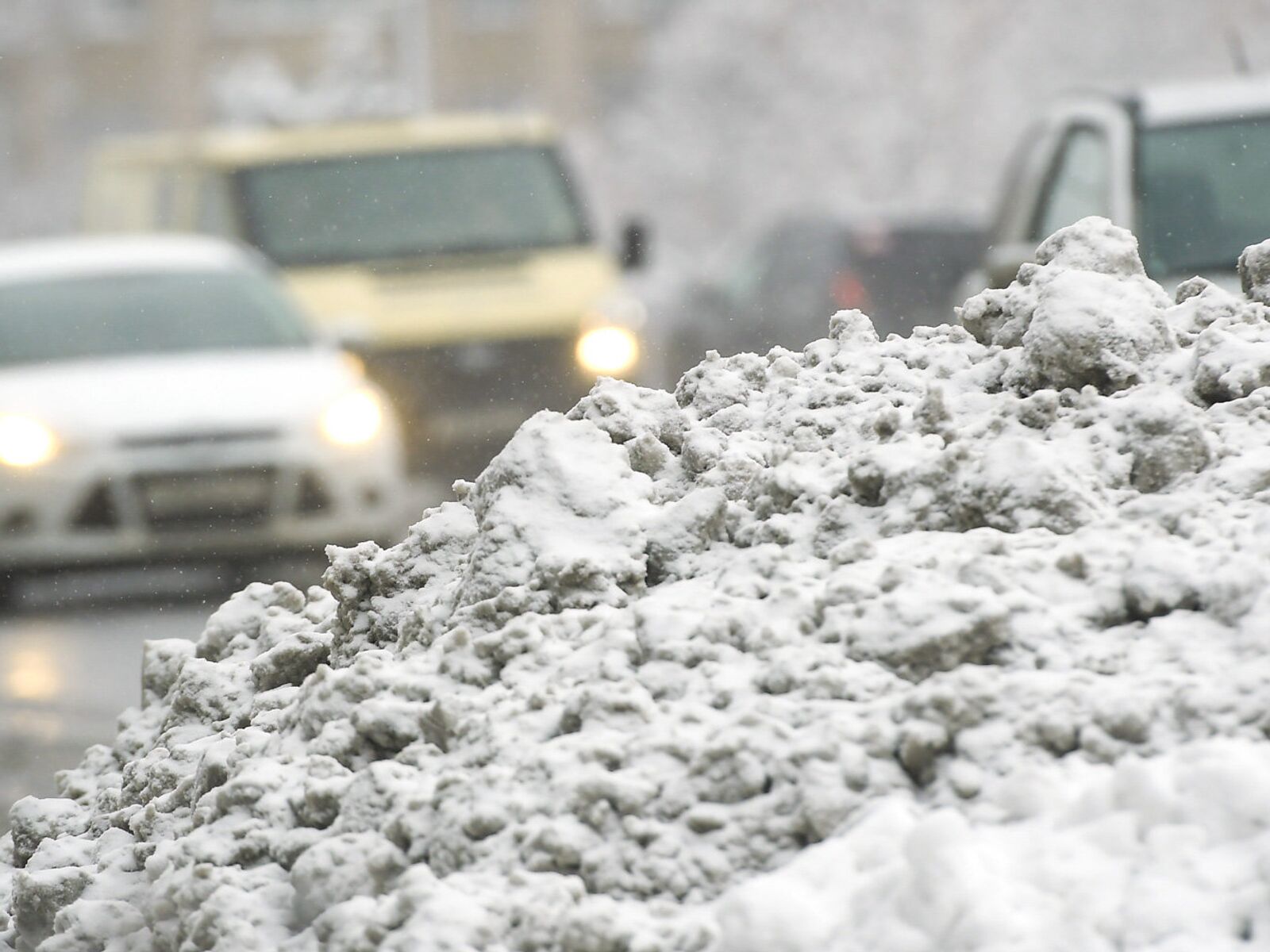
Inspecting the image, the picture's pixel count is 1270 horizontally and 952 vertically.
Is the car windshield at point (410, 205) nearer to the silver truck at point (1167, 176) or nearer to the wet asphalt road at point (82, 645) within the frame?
the wet asphalt road at point (82, 645)

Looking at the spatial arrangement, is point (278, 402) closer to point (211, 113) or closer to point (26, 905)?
point (26, 905)

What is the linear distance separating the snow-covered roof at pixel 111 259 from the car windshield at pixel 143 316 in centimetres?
5

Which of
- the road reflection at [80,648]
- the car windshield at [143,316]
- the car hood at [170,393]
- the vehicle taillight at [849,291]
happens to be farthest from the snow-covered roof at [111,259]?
the vehicle taillight at [849,291]

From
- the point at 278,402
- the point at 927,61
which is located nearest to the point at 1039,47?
the point at 927,61

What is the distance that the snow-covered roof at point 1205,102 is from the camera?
7.95m

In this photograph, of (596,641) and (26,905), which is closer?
(596,641)

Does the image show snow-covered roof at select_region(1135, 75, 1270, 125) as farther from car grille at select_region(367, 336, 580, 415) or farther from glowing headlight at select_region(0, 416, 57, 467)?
glowing headlight at select_region(0, 416, 57, 467)

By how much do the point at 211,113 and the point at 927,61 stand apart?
21.0 metres

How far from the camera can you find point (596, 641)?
8.46 feet

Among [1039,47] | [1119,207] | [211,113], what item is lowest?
[1119,207]

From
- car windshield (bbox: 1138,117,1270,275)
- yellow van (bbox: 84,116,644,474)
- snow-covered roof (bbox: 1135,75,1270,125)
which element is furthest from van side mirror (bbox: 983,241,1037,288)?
yellow van (bbox: 84,116,644,474)

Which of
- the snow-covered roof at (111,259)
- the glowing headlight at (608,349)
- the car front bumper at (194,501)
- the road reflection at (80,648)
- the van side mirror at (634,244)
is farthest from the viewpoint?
the van side mirror at (634,244)

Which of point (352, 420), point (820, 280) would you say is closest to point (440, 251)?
point (352, 420)

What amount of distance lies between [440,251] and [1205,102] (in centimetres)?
516
